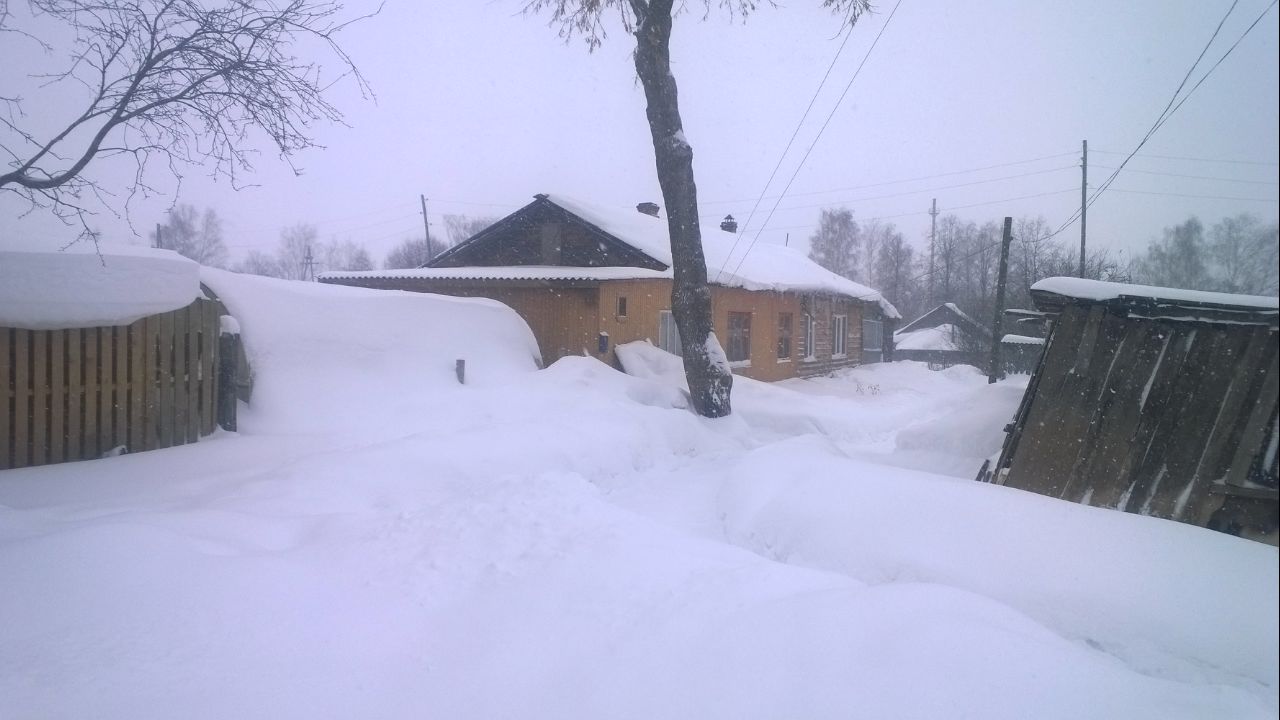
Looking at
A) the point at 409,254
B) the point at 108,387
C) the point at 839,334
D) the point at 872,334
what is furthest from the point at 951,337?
the point at 409,254

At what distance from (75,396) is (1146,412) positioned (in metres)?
7.63

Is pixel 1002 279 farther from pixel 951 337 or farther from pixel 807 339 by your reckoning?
pixel 807 339

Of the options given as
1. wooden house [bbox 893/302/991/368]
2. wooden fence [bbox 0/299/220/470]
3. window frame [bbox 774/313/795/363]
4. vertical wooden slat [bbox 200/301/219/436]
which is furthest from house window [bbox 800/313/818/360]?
wooden fence [bbox 0/299/220/470]

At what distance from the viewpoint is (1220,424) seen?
6.21 ft

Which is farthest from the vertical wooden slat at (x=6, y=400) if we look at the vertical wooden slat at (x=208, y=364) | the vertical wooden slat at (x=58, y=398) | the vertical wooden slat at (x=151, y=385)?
the vertical wooden slat at (x=208, y=364)

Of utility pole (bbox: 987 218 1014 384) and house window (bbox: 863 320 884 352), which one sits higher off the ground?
house window (bbox: 863 320 884 352)

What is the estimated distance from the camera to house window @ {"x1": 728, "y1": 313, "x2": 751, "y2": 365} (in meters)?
17.8

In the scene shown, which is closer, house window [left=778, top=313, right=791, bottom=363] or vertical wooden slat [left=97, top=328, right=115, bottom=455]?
vertical wooden slat [left=97, top=328, right=115, bottom=455]

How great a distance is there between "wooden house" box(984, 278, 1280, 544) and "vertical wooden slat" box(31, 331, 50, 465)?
24.2ft

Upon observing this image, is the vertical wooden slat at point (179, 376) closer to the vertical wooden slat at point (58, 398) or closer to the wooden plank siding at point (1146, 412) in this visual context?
the vertical wooden slat at point (58, 398)

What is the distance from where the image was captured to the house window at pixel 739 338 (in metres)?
17.8

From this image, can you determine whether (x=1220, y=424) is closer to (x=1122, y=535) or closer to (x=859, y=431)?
(x=1122, y=535)

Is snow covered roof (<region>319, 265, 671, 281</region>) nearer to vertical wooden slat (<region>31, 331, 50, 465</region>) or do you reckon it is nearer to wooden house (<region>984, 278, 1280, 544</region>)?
vertical wooden slat (<region>31, 331, 50, 465</region>)

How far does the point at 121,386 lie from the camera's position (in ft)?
21.6
